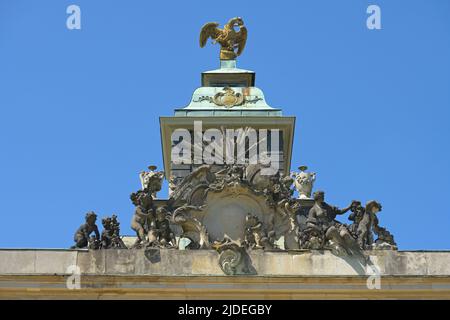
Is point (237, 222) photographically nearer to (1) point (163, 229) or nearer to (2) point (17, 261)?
(1) point (163, 229)

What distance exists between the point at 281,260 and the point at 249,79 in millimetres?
14817

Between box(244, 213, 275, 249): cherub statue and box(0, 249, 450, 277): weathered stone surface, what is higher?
box(244, 213, 275, 249): cherub statue

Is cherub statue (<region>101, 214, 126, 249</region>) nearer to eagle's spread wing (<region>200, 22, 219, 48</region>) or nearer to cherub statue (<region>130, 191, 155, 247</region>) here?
cherub statue (<region>130, 191, 155, 247</region>)

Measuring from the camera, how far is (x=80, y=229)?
41.8 meters

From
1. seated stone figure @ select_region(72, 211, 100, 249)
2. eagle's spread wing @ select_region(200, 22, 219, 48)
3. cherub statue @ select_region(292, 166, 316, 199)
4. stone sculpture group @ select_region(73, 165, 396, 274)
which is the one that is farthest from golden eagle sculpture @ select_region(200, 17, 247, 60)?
seated stone figure @ select_region(72, 211, 100, 249)

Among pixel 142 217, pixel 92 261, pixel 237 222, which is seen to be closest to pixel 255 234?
pixel 237 222

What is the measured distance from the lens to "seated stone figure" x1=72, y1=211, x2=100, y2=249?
4147 centimetres

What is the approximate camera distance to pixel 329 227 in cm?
4178

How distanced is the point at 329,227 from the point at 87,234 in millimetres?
6885

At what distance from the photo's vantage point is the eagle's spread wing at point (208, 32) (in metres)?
56.2

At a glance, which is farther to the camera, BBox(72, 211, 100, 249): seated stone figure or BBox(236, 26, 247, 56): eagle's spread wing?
BBox(236, 26, 247, 56): eagle's spread wing

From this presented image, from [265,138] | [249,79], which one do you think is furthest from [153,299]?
[249,79]

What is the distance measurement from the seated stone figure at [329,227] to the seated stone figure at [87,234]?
19.9 ft

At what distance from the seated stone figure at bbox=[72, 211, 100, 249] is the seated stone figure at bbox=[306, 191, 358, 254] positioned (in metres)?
6.06
